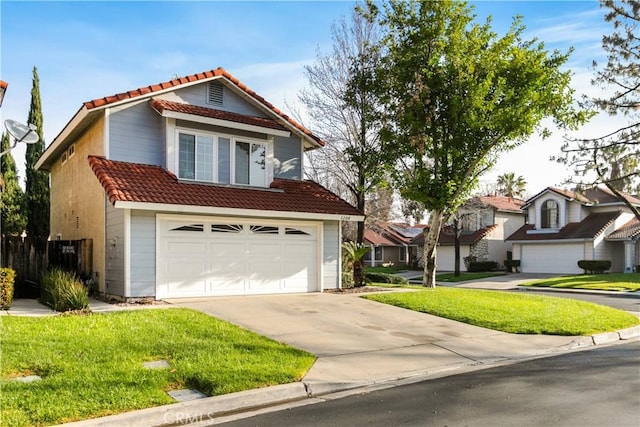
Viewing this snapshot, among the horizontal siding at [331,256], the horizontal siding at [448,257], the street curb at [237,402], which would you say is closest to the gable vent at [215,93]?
the horizontal siding at [331,256]

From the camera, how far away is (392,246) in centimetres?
5256

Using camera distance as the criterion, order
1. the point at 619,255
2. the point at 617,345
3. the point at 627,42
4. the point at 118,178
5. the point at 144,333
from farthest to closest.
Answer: the point at 619,255
the point at 627,42
the point at 118,178
the point at 617,345
the point at 144,333

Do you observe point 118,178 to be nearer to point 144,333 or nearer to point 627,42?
point 144,333

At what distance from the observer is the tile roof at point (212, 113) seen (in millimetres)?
15087

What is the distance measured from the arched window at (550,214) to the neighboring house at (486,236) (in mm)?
3199

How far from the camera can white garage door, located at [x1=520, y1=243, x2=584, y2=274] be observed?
35.4 meters

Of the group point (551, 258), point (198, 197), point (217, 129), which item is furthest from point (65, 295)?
point (551, 258)

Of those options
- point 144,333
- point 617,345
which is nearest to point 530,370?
point 617,345

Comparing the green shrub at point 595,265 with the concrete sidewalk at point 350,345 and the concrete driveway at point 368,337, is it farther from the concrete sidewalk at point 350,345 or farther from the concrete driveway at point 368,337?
the concrete driveway at point 368,337

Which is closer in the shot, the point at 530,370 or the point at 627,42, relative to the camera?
the point at 530,370

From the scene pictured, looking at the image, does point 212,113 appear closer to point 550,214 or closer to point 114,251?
point 114,251

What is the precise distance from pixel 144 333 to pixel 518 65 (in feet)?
50.5

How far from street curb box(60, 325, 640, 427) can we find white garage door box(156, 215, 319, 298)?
7949 mm

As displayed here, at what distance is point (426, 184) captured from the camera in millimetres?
18859
